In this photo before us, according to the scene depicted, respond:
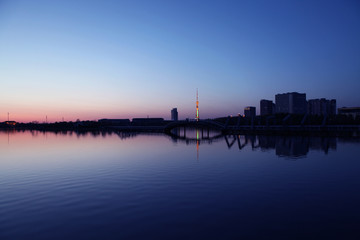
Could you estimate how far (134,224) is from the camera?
10.3 m

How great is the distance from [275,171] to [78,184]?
52.4ft

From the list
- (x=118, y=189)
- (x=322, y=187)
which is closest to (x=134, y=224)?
(x=118, y=189)

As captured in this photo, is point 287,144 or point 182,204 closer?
point 182,204

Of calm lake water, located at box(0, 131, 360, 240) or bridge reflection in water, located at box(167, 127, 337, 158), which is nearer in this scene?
calm lake water, located at box(0, 131, 360, 240)

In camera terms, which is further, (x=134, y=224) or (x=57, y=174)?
(x=57, y=174)

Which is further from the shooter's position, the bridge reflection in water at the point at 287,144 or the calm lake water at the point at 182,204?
the bridge reflection in water at the point at 287,144

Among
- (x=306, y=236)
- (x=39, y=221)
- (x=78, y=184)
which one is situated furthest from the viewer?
(x=78, y=184)

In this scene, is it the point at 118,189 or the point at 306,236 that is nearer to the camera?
the point at 306,236

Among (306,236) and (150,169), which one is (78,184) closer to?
(150,169)

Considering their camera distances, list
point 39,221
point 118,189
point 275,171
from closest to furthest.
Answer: point 39,221 → point 118,189 → point 275,171

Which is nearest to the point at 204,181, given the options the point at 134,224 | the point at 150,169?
the point at 150,169

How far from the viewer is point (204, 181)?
17.8 meters

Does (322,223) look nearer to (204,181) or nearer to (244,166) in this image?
(204,181)

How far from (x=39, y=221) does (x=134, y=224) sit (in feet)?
13.9
